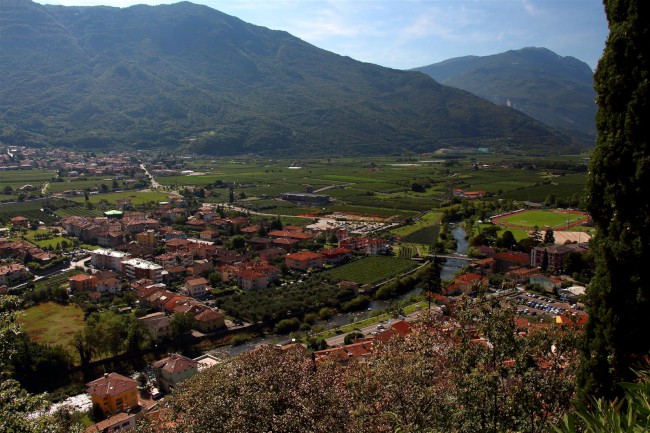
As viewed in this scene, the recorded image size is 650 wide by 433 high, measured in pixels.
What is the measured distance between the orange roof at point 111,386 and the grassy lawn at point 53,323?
3.86m

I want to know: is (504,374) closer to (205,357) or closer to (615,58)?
(615,58)

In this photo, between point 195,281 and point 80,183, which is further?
point 80,183

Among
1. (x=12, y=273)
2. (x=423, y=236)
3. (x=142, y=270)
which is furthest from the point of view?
(x=423, y=236)

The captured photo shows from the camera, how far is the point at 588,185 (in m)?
6.52

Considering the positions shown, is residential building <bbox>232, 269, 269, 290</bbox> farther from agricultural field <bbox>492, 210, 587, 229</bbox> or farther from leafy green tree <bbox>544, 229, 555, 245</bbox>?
agricultural field <bbox>492, 210, 587, 229</bbox>

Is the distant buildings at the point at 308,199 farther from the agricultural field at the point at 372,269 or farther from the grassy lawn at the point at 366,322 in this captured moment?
the grassy lawn at the point at 366,322

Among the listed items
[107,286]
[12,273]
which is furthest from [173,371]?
[12,273]

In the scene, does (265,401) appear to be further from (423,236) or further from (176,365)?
(423,236)

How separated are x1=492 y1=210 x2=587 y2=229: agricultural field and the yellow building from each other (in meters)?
34.4

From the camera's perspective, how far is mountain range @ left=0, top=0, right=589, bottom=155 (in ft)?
381

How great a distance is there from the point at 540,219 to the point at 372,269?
2174 centimetres

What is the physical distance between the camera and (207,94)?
142 metres

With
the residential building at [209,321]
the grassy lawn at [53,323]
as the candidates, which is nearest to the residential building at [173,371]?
the residential building at [209,321]

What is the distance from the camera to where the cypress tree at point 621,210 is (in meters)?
5.86
